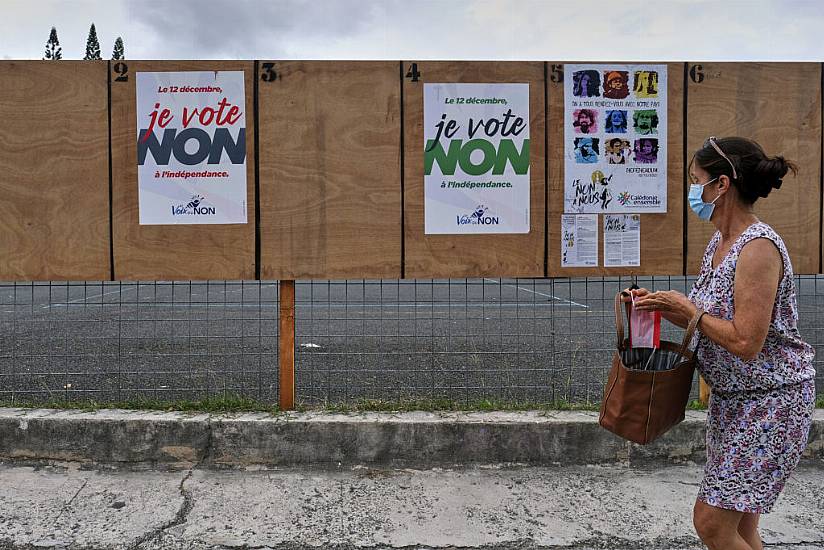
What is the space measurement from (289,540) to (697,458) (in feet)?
8.93

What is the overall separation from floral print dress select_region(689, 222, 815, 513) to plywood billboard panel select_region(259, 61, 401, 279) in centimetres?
281

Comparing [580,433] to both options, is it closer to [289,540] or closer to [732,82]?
[289,540]

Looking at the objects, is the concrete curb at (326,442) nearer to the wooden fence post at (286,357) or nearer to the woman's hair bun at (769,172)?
the wooden fence post at (286,357)

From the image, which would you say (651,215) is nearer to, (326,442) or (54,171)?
(326,442)

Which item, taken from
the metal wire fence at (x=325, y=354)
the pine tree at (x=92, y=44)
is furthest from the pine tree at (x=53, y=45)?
the metal wire fence at (x=325, y=354)

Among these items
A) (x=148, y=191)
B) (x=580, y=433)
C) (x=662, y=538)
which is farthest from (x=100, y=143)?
(x=662, y=538)

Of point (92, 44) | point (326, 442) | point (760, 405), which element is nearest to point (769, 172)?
point (760, 405)

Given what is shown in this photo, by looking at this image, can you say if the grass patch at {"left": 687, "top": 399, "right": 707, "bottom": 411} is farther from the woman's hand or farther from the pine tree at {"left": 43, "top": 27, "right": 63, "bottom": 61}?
the pine tree at {"left": 43, "top": 27, "right": 63, "bottom": 61}

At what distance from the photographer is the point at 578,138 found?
4887 millimetres

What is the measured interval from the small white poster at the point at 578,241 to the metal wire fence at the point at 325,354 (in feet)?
0.92

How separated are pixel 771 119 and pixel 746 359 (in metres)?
3.37

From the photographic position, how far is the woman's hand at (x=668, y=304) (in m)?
2.33

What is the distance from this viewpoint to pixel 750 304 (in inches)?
87.4

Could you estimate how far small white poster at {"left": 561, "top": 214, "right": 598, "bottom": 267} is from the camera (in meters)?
4.94
